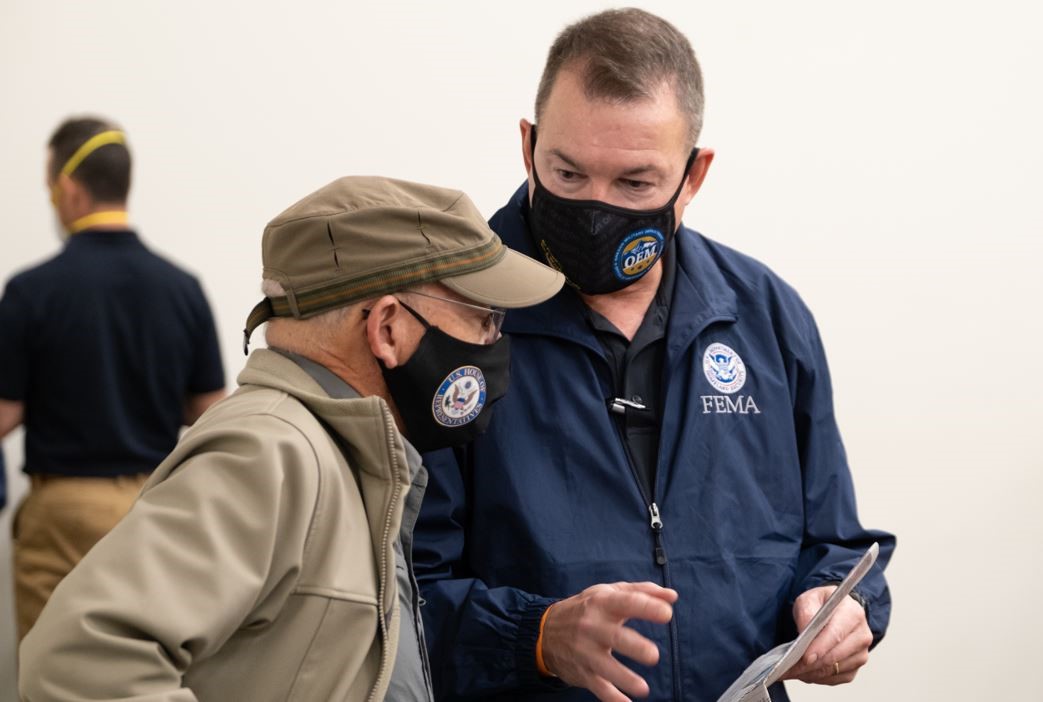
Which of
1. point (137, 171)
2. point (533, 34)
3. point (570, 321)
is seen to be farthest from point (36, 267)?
point (570, 321)

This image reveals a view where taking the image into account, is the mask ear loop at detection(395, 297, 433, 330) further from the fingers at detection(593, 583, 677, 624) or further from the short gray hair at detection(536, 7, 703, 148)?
the short gray hair at detection(536, 7, 703, 148)

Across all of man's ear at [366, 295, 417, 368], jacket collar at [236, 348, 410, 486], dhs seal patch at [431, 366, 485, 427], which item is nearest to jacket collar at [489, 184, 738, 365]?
dhs seal patch at [431, 366, 485, 427]

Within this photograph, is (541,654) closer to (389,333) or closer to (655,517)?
(655,517)

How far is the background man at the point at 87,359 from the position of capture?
2908 millimetres

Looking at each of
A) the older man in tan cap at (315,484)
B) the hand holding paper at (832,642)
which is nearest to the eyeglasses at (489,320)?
the older man in tan cap at (315,484)

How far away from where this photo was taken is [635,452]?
5.69ft

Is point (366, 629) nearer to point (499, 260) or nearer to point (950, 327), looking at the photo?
point (499, 260)

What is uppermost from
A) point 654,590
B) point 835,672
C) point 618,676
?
point 654,590

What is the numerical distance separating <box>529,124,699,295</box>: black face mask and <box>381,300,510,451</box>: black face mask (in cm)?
25

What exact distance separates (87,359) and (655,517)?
1.69 m

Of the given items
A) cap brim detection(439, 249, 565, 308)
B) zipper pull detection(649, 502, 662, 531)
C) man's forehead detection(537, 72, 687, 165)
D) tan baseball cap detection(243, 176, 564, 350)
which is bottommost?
zipper pull detection(649, 502, 662, 531)

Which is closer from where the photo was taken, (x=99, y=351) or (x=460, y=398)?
(x=460, y=398)

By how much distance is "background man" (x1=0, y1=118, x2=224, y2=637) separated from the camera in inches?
114

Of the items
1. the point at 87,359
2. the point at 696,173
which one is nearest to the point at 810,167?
the point at 696,173
